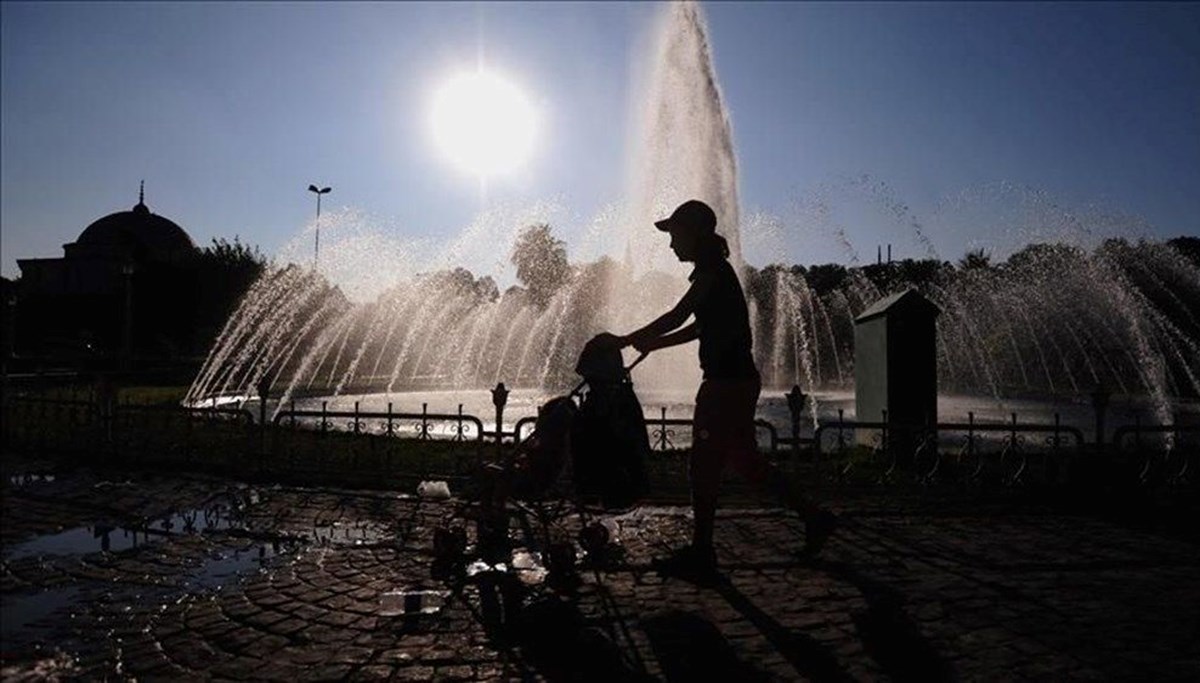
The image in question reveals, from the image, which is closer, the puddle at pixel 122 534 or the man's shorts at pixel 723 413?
the man's shorts at pixel 723 413

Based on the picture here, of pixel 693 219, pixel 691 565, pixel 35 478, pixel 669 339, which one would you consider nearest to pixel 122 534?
pixel 35 478

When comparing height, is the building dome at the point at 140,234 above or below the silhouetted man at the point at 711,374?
above

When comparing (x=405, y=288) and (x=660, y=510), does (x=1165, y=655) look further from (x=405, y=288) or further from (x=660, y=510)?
(x=405, y=288)

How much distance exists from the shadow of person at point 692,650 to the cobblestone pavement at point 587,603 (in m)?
0.01

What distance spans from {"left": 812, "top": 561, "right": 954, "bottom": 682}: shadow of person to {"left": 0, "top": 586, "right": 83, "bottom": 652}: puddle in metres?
3.71

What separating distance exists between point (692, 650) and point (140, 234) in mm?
88046

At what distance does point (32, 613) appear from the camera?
4.28m

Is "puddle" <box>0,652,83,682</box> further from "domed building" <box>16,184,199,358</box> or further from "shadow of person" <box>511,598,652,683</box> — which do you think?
"domed building" <box>16,184,199,358</box>

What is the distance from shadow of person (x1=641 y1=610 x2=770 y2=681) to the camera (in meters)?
3.60

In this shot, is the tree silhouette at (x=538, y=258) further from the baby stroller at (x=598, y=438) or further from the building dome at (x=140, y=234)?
the baby stroller at (x=598, y=438)

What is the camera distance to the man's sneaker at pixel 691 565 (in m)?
5.21

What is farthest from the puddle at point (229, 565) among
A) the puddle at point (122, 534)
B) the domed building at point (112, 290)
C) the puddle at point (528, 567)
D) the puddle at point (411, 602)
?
the domed building at point (112, 290)

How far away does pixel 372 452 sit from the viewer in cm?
1033

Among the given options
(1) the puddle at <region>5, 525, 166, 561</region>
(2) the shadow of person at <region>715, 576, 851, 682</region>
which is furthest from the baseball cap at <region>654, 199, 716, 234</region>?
(1) the puddle at <region>5, 525, 166, 561</region>
